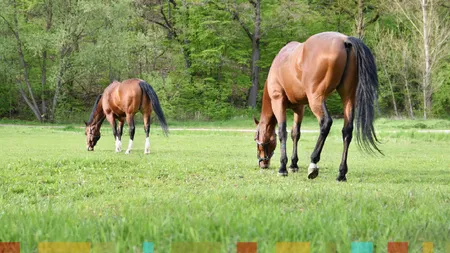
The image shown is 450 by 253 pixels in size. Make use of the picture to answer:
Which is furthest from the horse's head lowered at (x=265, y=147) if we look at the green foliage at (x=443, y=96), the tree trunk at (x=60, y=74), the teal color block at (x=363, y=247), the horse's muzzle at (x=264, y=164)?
the green foliage at (x=443, y=96)

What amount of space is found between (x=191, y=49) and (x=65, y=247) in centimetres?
4521

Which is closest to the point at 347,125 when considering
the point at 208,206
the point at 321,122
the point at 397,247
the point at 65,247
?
the point at 321,122

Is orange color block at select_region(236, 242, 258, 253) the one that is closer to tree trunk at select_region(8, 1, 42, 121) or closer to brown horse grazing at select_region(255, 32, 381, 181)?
brown horse grazing at select_region(255, 32, 381, 181)

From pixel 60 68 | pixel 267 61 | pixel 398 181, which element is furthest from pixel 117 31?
pixel 398 181

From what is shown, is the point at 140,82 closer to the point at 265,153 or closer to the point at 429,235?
the point at 265,153

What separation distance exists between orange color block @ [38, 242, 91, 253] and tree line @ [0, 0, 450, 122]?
37511mm

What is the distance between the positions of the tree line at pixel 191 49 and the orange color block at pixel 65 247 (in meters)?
37.5

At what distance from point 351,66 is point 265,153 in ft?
10.3

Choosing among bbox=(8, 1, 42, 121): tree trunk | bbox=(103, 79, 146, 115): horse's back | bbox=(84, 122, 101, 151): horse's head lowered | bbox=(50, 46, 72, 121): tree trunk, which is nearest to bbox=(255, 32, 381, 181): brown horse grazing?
bbox=(103, 79, 146, 115): horse's back

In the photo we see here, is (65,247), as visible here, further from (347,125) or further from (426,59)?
(426,59)

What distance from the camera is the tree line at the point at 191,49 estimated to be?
3797 cm

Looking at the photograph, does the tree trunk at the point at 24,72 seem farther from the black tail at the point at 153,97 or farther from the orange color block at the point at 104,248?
the orange color block at the point at 104,248

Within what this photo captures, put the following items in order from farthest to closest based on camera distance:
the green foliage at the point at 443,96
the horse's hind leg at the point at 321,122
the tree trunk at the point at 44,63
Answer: the green foliage at the point at 443,96 → the tree trunk at the point at 44,63 → the horse's hind leg at the point at 321,122

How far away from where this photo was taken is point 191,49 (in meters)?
46.0
